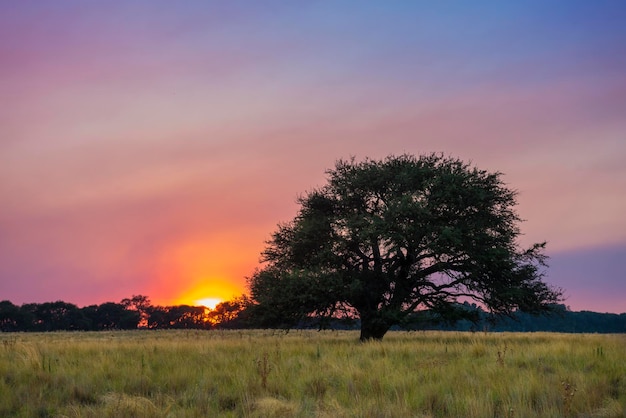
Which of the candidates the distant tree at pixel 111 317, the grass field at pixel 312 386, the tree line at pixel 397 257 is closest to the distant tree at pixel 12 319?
the distant tree at pixel 111 317

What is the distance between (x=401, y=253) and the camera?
27.5 meters

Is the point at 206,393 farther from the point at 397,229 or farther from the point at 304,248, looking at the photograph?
the point at 304,248

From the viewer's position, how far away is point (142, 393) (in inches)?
427

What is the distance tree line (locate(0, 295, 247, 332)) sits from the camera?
123306 millimetres

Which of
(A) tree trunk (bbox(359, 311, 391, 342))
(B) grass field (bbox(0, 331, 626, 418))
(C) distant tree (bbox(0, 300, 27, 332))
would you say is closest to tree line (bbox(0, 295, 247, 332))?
(C) distant tree (bbox(0, 300, 27, 332))

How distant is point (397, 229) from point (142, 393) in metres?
17.1

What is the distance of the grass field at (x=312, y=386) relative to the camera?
28.7 ft

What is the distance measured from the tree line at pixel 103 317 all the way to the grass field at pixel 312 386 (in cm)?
10517

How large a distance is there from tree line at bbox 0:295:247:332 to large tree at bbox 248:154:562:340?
3622 inches

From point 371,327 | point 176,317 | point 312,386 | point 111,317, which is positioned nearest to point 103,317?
point 111,317

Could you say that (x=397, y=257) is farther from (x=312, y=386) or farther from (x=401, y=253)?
(x=312, y=386)

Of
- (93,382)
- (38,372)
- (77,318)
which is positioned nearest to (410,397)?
(93,382)

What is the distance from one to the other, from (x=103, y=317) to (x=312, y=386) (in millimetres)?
133459

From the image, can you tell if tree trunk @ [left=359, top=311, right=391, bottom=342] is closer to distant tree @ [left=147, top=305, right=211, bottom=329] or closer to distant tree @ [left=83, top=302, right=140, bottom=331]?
distant tree @ [left=147, top=305, right=211, bottom=329]
